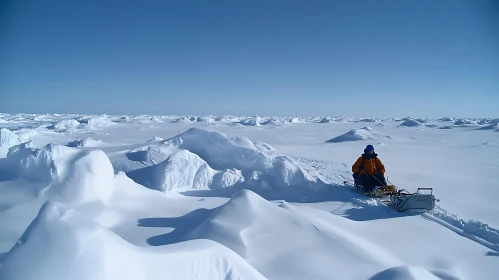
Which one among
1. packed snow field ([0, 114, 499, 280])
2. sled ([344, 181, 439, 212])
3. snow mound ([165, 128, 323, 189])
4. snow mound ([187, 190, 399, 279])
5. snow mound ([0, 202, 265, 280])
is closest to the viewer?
snow mound ([0, 202, 265, 280])

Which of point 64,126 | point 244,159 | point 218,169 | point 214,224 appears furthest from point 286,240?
point 64,126

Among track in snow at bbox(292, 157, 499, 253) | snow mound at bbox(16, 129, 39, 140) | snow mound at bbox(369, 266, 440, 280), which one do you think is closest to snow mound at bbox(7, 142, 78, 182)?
snow mound at bbox(369, 266, 440, 280)

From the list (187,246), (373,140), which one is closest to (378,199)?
→ (187,246)

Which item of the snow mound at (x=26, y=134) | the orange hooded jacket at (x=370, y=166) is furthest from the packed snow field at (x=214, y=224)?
the snow mound at (x=26, y=134)

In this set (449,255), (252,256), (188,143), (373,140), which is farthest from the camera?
(373,140)

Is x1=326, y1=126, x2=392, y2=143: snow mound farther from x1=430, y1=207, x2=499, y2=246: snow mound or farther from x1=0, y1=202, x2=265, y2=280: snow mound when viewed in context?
x1=0, y1=202, x2=265, y2=280: snow mound

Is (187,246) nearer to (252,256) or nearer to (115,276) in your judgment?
(115,276)

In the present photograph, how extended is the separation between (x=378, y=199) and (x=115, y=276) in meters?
6.69

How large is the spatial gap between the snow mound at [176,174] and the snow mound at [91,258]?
458 centimetres

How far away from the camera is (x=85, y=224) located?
8.14ft

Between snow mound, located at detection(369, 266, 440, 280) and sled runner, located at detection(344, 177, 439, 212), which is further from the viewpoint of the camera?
sled runner, located at detection(344, 177, 439, 212)

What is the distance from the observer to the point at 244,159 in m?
9.13

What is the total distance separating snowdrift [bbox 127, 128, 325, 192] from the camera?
24.7 feet

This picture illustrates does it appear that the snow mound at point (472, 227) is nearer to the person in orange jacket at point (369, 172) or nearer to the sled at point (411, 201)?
the sled at point (411, 201)
